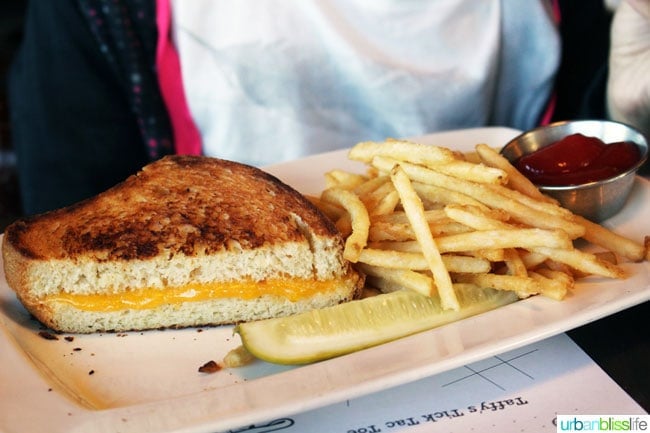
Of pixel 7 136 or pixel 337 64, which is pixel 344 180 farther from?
pixel 7 136

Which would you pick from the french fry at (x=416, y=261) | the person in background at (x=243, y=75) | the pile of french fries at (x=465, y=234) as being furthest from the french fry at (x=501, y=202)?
the person in background at (x=243, y=75)

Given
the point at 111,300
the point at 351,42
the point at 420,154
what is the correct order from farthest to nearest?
→ 1. the point at 351,42
2. the point at 420,154
3. the point at 111,300

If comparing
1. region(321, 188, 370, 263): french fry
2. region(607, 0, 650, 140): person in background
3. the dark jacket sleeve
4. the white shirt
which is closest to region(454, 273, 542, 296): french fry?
region(321, 188, 370, 263): french fry

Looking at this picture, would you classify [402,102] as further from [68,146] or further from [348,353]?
[348,353]

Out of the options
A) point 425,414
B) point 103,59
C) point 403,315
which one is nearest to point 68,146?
point 103,59

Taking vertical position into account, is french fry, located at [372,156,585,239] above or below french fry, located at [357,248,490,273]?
above

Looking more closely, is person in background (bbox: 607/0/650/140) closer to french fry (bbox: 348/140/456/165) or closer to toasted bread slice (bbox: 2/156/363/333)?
french fry (bbox: 348/140/456/165)
